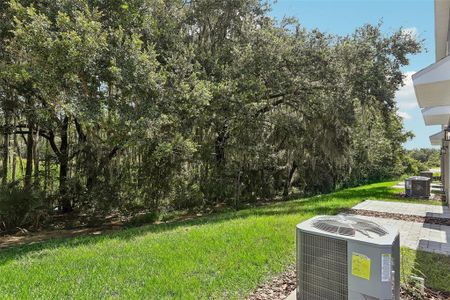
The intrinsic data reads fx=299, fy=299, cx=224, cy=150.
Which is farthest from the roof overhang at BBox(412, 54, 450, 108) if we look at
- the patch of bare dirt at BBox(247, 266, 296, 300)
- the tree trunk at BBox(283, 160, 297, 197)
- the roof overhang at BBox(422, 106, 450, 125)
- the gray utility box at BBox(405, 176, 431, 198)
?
the tree trunk at BBox(283, 160, 297, 197)

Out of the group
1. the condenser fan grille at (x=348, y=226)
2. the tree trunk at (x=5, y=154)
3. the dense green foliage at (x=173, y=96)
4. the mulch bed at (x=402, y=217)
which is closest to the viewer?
the condenser fan grille at (x=348, y=226)

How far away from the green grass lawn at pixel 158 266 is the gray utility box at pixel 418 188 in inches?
304

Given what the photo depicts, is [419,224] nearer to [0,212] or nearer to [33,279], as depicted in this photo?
[33,279]

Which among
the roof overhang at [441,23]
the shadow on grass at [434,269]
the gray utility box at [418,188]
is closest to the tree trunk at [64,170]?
the shadow on grass at [434,269]

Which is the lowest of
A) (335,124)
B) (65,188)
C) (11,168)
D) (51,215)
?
(51,215)

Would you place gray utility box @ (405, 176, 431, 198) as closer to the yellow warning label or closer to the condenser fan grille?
the condenser fan grille

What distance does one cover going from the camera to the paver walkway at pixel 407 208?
7.46 meters

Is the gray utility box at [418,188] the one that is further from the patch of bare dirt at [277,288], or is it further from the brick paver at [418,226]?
the patch of bare dirt at [277,288]

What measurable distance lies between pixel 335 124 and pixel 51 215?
9.54 m

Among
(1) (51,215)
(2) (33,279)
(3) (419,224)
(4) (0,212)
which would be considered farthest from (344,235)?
(1) (51,215)

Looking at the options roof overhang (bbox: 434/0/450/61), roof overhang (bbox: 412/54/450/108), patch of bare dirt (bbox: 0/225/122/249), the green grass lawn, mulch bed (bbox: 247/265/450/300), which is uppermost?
roof overhang (bbox: 434/0/450/61)

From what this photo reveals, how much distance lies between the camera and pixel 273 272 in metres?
3.53

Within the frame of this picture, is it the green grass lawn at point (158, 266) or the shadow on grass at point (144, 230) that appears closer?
the green grass lawn at point (158, 266)

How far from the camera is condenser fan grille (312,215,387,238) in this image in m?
2.17
